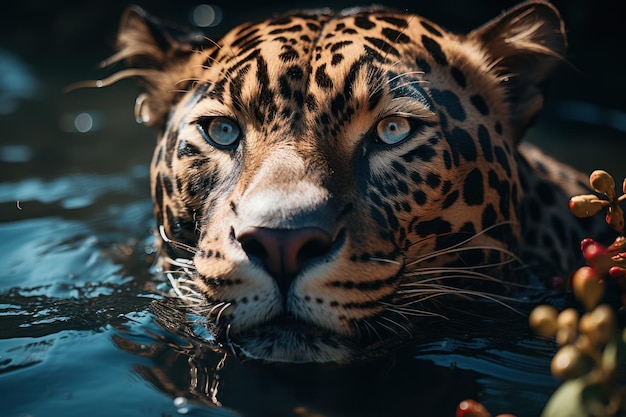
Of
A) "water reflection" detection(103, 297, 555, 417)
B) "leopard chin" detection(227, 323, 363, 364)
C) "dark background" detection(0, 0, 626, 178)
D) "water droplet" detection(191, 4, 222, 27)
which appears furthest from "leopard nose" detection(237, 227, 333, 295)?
"water droplet" detection(191, 4, 222, 27)

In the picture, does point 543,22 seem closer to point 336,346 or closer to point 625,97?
point 336,346

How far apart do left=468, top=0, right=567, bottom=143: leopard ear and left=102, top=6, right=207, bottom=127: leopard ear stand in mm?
1612

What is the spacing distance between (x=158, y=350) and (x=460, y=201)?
1.51m

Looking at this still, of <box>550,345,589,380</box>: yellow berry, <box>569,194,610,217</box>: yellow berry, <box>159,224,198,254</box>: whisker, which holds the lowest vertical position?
<box>159,224,198,254</box>: whisker

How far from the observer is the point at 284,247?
3141 mm

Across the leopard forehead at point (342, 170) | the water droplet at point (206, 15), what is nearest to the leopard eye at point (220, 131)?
the leopard forehead at point (342, 170)

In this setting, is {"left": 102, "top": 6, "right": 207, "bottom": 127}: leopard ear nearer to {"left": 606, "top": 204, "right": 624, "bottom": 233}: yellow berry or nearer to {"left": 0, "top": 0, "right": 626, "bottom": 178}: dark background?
{"left": 606, "top": 204, "right": 624, "bottom": 233}: yellow berry

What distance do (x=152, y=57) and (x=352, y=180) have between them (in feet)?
6.59

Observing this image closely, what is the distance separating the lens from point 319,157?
3730 millimetres

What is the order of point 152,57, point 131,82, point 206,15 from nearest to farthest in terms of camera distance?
point 152,57 < point 131,82 < point 206,15

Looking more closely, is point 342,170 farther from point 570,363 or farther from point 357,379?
point 570,363

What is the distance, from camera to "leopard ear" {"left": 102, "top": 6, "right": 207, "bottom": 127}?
5.08 meters

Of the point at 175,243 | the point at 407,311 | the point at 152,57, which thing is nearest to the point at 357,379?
the point at 407,311

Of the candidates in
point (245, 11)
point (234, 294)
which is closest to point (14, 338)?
point (234, 294)
